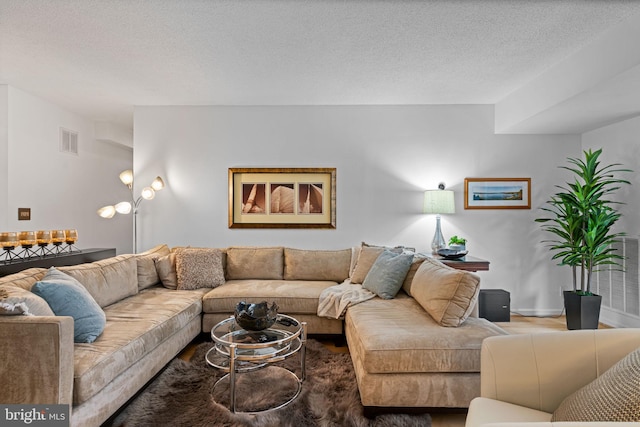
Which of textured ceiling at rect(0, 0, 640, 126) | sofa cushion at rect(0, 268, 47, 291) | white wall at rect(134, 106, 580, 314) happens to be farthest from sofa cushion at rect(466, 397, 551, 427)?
white wall at rect(134, 106, 580, 314)

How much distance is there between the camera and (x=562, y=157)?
13.6 feet

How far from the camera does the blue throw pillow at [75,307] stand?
1.97m

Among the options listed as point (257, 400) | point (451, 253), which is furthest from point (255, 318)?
point (451, 253)

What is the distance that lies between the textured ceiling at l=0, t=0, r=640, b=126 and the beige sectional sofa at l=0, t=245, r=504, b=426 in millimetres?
1747

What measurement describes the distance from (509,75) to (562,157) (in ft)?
5.16

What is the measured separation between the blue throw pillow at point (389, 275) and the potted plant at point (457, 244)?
1007 millimetres

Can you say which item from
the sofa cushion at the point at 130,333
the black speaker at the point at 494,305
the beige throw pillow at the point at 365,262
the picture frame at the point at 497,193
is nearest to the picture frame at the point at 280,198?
the beige throw pillow at the point at 365,262

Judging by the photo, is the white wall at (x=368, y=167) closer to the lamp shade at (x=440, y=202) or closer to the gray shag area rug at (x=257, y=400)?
the lamp shade at (x=440, y=202)

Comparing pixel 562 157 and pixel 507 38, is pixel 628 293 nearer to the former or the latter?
pixel 562 157

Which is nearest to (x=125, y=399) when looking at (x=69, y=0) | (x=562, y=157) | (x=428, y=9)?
(x=69, y=0)

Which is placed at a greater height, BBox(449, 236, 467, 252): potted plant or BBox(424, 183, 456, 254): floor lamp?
BBox(424, 183, 456, 254): floor lamp

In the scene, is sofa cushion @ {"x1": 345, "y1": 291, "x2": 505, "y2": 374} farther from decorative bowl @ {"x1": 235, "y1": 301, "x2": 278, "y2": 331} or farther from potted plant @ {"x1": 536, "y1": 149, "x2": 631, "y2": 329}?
potted plant @ {"x1": 536, "y1": 149, "x2": 631, "y2": 329}

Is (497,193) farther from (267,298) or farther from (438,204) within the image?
(267,298)

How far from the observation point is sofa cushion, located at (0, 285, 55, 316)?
161 centimetres
